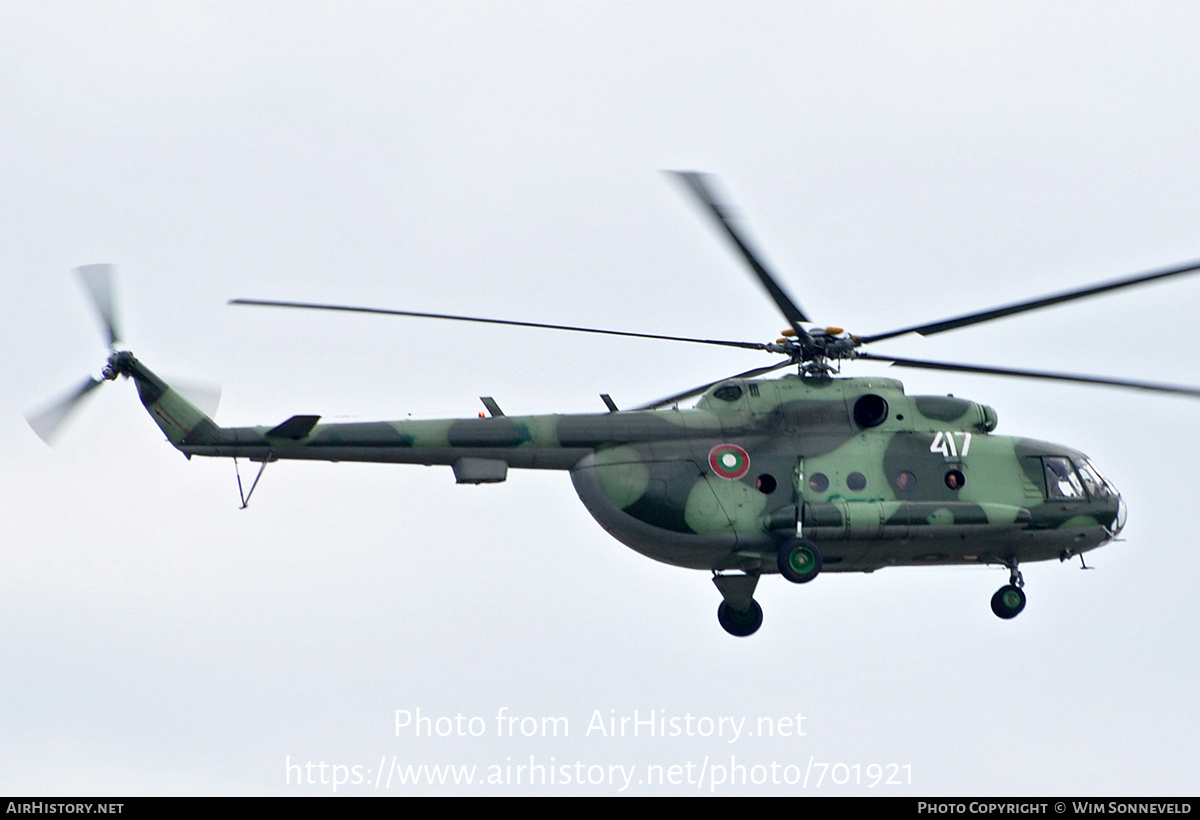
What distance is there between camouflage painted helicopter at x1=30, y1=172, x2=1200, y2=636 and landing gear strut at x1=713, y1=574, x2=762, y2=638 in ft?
0.08

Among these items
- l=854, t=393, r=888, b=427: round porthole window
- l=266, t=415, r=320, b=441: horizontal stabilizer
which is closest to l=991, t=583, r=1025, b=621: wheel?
l=854, t=393, r=888, b=427: round porthole window

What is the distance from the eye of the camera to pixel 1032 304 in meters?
31.2

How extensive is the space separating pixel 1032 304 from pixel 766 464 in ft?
17.4

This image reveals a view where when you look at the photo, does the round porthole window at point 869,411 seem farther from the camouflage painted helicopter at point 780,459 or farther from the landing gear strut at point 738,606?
the landing gear strut at point 738,606

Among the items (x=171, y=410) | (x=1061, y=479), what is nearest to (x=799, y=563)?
(x=1061, y=479)

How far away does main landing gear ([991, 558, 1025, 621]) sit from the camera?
115ft

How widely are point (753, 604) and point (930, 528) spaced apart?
11.1ft

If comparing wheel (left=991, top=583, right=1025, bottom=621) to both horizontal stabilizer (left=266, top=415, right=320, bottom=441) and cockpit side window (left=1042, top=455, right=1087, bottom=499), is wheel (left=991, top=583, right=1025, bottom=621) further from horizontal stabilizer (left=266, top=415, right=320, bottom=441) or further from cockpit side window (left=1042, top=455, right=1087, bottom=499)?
horizontal stabilizer (left=266, top=415, right=320, bottom=441)

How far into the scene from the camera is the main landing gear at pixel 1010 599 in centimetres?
3491

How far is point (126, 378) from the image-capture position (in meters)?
31.6
